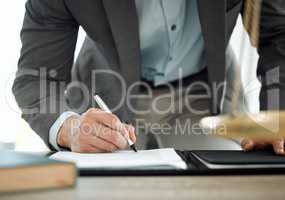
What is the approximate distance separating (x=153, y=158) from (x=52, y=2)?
56 cm

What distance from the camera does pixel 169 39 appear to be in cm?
A: 106

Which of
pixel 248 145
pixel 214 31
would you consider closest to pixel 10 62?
pixel 214 31

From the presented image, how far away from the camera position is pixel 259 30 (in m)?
1.17

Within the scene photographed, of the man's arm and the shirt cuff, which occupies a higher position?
the man's arm

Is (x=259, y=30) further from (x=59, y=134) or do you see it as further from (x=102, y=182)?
(x=102, y=182)

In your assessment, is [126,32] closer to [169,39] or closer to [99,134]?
[169,39]

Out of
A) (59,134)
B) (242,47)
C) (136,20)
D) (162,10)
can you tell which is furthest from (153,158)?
(242,47)

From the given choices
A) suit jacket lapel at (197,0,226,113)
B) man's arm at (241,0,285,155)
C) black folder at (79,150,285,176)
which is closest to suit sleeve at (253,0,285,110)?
man's arm at (241,0,285,155)

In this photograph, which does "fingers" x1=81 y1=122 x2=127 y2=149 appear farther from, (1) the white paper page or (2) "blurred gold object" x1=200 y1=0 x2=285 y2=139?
(2) "blurred gold object" x1=200 y1=0 x2=285 y2=139

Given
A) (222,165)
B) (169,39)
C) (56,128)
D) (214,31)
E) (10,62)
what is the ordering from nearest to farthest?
(222,165) → (56,128) → (214,31) → (169,39) → (10,62)

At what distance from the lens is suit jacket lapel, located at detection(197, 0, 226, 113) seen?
944 mm

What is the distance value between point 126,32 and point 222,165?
47 cm

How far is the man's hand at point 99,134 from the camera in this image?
0.73 meters

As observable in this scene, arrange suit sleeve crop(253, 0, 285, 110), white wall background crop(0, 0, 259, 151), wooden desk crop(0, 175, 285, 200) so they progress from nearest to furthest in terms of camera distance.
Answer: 1. wooden desk crop(0, 175, 285, 200)
2. suit sleeve crop(253, 0, 285, 110)
3. white wall background crop(0, 0, 259, 151)
